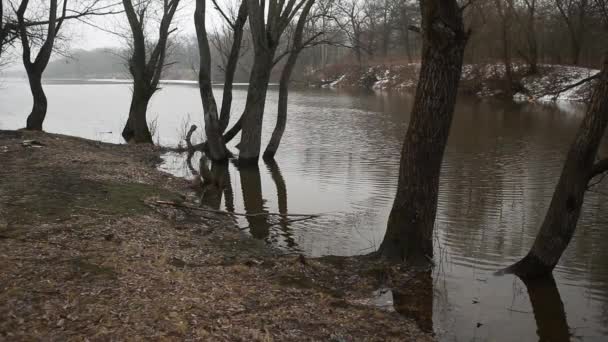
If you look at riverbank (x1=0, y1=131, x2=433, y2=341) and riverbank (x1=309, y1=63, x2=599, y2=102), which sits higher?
riverbank (x1=309, y1=63, x2=599, y2=102)

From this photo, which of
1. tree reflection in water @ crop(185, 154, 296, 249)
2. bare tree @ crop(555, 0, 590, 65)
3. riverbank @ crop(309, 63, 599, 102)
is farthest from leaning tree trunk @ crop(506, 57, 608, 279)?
bare tree @ crop(555, 0, 590, 65)

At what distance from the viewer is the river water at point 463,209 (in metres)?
6.31

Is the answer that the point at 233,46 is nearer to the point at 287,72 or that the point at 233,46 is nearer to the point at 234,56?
the point at 234,56

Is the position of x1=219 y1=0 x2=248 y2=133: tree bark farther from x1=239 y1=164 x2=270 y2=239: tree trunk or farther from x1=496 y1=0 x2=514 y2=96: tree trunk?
x1=496 y1=0 x2=514 y2=96: tree trunk

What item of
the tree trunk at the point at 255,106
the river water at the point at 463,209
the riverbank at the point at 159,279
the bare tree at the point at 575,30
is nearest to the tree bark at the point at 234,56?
the tree trunk at the point at 255,106

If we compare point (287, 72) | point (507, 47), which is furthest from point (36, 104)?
point (507, 47)

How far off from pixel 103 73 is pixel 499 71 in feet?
418

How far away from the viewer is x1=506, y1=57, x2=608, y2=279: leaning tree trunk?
5930mm

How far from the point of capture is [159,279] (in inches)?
219

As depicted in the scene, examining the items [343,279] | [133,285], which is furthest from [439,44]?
[133,285]

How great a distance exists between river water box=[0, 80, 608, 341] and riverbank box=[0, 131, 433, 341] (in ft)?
2.32

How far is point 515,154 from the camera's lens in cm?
1805

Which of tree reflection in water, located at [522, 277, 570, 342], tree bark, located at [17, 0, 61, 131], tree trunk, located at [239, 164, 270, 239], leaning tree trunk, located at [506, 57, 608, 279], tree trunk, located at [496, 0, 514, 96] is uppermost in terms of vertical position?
tree trunk, located at [496, 0, 514, 96]

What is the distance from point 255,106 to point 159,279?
10351 millimetres
